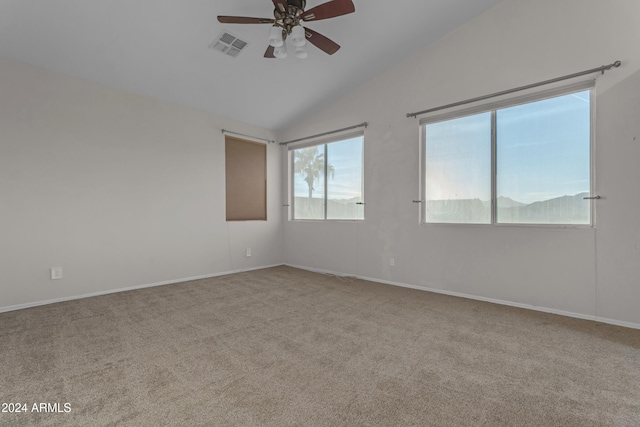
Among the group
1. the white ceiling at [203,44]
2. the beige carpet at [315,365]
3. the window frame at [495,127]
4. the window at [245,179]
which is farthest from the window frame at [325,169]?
the beige carpet at [315,365]

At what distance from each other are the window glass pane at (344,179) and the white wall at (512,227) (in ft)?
0.73

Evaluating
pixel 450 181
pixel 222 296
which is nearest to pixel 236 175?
pixel 222 296

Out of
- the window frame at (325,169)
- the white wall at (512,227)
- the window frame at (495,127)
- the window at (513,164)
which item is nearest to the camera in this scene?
the white wall at (512,227)

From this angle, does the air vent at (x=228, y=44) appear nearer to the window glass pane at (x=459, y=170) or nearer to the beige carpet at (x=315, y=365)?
the window glass pane at (x=459, y=170)

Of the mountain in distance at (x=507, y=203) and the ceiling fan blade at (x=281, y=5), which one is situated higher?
the ceiling fan blade at (x=281, y=5)

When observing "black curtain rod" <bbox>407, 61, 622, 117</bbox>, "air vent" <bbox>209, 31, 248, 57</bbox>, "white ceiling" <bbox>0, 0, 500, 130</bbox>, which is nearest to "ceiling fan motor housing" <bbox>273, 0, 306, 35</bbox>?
"white ceiling" <bbox>0, 0, 500, 130</bbox>

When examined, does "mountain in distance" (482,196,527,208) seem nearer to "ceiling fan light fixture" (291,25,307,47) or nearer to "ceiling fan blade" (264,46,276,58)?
"ceiling fan light fixture" (291,25,307,47)

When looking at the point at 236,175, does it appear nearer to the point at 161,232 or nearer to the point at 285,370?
the point at 161,232

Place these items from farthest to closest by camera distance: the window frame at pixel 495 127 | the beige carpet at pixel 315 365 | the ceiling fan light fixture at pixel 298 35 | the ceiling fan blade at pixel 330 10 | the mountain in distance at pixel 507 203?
1. the mountain in distance at pixel 507 203
2. the window frame at pixel 495 127
3. the ceiling fan light fixture at pixel 298 35
4. the ceiling fan blade at pixel 330 10
5. the beige carpet at pixel 315 365

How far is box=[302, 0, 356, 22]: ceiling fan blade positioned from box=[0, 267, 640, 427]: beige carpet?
269cm

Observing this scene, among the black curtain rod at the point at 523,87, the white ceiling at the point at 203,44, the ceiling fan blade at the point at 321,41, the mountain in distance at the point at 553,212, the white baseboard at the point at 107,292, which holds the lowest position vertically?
the white baseboard at the point at 107,292

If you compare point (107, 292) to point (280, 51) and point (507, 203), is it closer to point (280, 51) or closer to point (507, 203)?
point (280, 51)

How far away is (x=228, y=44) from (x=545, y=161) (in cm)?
374

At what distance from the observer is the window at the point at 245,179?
205 inches
